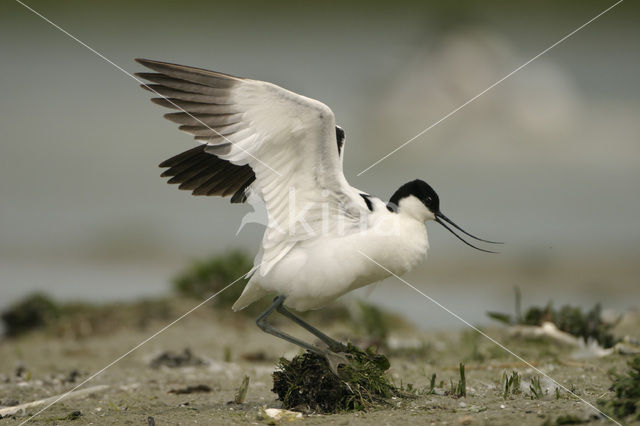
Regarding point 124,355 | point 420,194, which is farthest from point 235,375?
point 420,194

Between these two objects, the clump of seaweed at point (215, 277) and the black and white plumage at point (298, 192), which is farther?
the clump of seaweed at point (215, 277)

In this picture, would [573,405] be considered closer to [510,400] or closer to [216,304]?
[510,400]

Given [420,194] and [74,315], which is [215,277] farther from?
[420,194]

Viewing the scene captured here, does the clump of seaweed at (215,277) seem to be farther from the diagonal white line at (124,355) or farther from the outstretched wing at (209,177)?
the outstretched wing at (209,177)

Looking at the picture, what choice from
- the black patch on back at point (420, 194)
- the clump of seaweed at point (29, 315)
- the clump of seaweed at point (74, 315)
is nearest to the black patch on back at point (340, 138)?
the black patch on back at point (420, 194)

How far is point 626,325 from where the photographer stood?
8.66 meters

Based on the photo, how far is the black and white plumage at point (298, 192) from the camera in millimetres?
4789

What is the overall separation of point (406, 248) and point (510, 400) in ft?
4.02

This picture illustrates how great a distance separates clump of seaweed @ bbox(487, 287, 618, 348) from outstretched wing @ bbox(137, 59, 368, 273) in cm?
274

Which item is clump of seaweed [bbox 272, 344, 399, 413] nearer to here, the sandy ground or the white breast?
the sandy ground

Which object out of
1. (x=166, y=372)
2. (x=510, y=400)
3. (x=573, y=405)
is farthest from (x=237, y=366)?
(x=573, y=405)

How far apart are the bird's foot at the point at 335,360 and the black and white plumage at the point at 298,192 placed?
551 millimetres

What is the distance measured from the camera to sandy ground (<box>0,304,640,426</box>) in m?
4.25

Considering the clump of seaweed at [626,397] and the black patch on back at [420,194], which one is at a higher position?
the black patch on back at [420,194]
